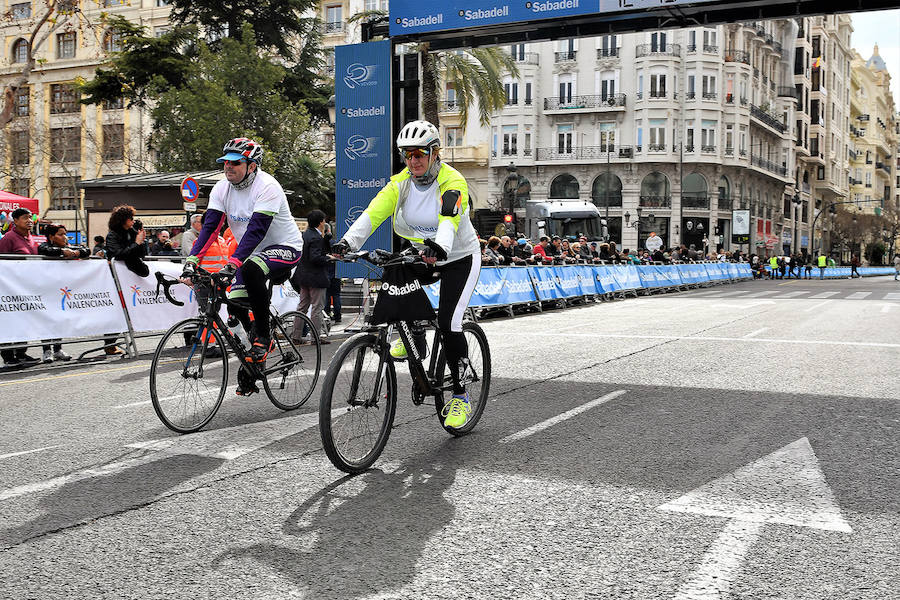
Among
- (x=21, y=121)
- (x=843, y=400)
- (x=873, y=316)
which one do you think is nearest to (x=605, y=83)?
(x=21, y=121)

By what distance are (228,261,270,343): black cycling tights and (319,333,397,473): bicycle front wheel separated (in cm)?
159

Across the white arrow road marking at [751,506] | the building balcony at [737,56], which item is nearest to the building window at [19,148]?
the white arrow road marking at [751,506]

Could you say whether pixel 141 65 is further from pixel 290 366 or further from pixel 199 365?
pixel 199 365

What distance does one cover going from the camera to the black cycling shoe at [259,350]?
6219mm

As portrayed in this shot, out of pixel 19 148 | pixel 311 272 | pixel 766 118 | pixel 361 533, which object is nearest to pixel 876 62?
pixel 766 118

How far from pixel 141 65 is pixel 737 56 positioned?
149 feet

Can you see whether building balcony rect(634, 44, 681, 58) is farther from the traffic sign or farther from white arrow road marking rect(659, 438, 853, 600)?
white arrow road marking rect(659, 438, 853, 600)

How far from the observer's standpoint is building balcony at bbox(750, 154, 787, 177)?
215 ft

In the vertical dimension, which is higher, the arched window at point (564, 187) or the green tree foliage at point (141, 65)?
the green tree foliage at point (141, 65)

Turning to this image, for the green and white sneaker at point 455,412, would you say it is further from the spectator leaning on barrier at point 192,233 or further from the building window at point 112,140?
the building window at point 112,140

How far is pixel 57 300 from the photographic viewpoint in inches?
423

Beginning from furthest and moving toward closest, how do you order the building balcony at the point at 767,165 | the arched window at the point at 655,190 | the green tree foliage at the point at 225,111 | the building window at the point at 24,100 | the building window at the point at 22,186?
the building balcony at the point at 767,165 → the arched window at the point at 655,190 → the building window at the point at 24,100 → the building window at the point at 22,186 → the green tree foliage at the point at 225,111

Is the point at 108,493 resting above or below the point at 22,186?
below

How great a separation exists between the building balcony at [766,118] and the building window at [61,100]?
4787 centimetres
